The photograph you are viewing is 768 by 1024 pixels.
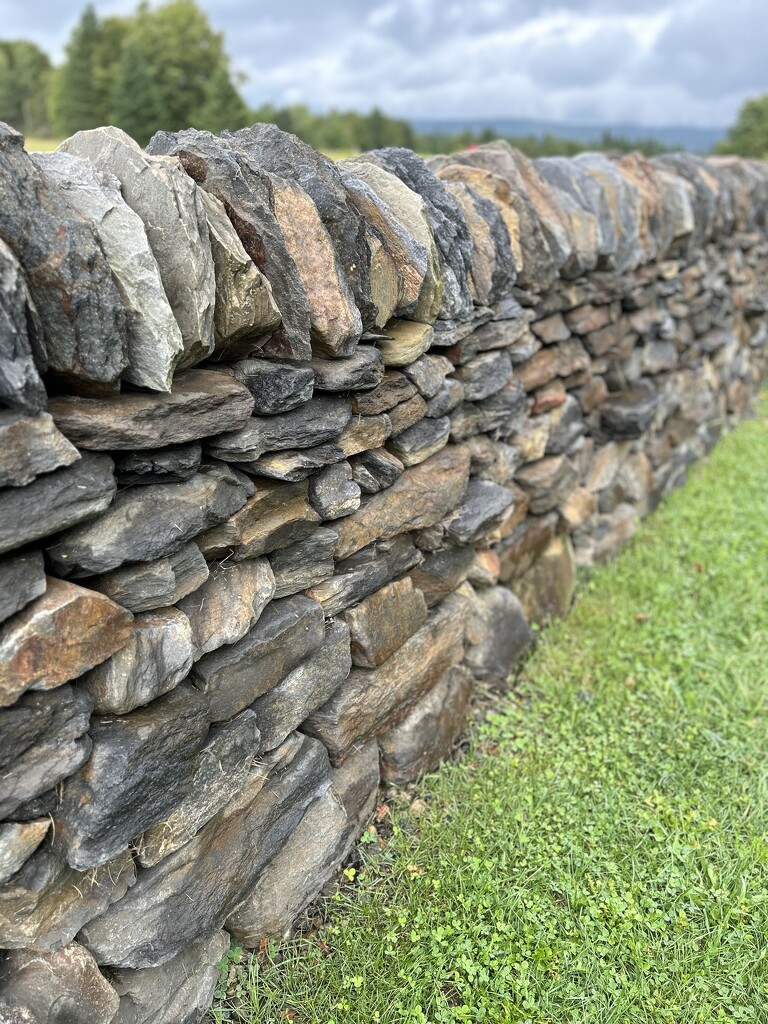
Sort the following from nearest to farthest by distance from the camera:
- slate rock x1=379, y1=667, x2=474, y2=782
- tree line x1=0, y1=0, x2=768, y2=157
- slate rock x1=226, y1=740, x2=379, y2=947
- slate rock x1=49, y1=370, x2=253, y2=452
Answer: slate rock x1=49, y1=370, x2=253, y2=452 < slate rock x1=226, y1=740, x2=379, y2=947 < slate rock x1=379, y1=667, x2=474, y2=782 < tree line x1=0, y1=0, x2=768, y2=157

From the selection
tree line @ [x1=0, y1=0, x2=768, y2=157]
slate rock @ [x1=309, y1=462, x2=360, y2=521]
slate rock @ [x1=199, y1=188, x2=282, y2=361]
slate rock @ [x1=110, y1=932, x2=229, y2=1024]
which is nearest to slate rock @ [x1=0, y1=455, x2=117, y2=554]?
slate rock @ [x1=199, y1=188, x2=282, y2=361]

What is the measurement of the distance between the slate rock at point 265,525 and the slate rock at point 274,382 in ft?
0.75

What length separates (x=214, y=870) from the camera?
6.75 ft

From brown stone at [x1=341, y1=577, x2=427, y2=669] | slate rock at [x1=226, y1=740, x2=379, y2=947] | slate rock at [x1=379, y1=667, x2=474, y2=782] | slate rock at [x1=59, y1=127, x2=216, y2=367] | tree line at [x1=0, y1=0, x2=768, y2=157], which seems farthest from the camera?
tree line at [x1=0, y1=0, x2=768, y2=157]

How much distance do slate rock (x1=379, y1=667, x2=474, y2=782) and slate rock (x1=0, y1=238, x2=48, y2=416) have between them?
1867 mm

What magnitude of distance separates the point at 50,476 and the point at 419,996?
176 centimetres

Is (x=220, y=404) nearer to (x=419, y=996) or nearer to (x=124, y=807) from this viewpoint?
(x=124, y=807)

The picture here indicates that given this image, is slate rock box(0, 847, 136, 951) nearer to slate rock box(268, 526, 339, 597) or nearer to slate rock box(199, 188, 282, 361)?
slate rock box(268, 526, 339, 597)

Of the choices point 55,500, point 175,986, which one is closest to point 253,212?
point 55,500

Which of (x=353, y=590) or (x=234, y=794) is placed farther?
(x=353, y=590)

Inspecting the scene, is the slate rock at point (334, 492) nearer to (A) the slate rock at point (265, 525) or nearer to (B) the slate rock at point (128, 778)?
(A) the slate rock at point (265, 525)

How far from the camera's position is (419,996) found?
7.03 ft

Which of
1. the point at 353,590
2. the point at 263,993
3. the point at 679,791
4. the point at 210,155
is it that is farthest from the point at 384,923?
the point at 210,155

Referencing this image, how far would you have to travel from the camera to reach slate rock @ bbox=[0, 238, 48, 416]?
4.49ft
